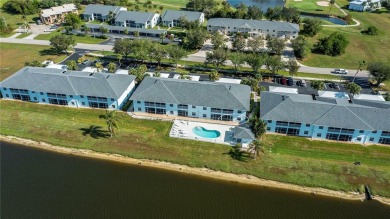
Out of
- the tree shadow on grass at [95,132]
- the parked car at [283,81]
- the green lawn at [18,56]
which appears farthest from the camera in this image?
the green lawn at [18,56]

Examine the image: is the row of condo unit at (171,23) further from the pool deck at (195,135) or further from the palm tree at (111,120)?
the palm tree at (111,120)

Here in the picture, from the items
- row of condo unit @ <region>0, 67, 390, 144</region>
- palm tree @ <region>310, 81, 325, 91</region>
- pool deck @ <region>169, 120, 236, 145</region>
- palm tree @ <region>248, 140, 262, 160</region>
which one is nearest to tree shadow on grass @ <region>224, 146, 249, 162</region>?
palm tree @ <region>248, 140, 262, 160</region>

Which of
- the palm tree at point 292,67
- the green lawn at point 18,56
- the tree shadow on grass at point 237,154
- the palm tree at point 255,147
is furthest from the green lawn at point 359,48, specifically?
the green lawn at point 18,56

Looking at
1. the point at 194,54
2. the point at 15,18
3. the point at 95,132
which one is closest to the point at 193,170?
the point at 95,132

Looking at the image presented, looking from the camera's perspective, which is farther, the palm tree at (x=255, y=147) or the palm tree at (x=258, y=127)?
the palm tree at (x=258, y=127)

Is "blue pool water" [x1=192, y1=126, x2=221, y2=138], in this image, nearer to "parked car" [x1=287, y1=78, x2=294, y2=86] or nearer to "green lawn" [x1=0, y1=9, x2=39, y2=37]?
"parked car" [x1=287, y1=78, x2=294, y2=86]

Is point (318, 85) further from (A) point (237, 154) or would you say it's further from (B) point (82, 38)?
(B) point (82, 38)
